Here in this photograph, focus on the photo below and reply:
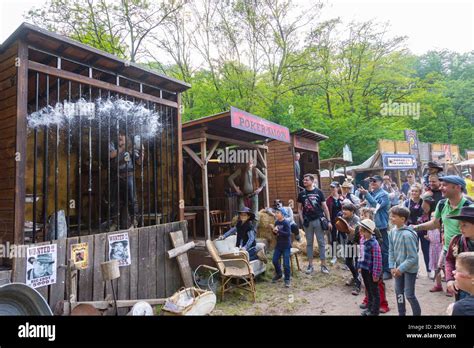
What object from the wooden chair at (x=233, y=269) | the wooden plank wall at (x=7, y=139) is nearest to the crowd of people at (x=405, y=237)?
the wooden chair at (x=233, y=269)

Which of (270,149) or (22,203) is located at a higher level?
(270,149)

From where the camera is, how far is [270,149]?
11.6 metres

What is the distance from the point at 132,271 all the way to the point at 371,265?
12.2 ft

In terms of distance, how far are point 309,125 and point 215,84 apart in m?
6.06

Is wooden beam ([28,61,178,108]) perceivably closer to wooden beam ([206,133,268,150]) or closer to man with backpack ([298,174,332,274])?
wooden beam ([206,133,268,150])

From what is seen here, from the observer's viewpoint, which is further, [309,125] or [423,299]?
[309,125]

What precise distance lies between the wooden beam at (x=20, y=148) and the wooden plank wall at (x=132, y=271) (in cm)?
39

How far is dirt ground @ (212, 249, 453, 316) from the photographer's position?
14.4ft

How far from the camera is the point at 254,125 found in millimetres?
6957

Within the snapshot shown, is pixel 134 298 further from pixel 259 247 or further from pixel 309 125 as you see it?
pixel 309 125

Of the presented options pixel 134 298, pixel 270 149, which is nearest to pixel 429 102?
pixel 270 149

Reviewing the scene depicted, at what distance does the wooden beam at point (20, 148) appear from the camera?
3.18m
